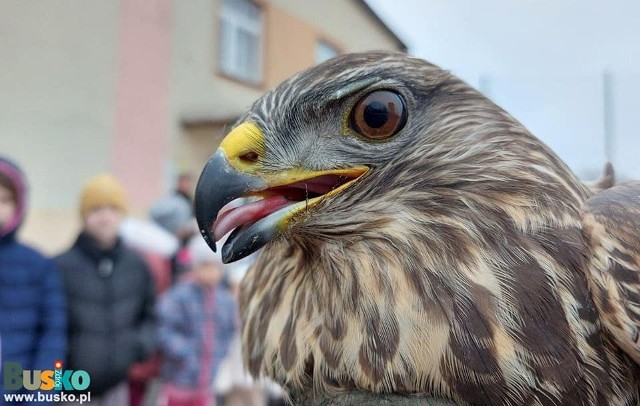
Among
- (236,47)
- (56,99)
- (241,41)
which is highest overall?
(241,41)

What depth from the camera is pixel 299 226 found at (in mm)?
1492

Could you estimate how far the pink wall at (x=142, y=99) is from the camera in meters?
8.38

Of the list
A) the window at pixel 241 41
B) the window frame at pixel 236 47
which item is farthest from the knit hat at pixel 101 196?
the window at pixel 241 41

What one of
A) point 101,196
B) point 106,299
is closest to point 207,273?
point 106,299

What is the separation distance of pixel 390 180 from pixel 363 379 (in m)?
0.53

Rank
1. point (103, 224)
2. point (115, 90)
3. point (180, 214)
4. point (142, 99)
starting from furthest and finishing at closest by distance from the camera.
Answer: point (142, 99), point (115, 90), point (180, 214), point (103, 224)

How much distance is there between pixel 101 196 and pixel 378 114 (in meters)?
2.62

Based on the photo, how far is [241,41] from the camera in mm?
11484

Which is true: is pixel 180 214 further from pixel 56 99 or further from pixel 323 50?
pixel 323 50

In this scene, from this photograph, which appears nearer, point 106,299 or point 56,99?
point 106,299

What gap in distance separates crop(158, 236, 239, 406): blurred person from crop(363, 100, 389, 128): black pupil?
250cm

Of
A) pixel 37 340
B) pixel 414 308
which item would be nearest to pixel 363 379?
pixel 414 308

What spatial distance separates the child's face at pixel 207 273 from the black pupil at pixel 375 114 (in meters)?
2.61

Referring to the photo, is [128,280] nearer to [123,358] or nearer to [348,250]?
[123,358]
